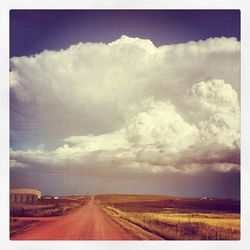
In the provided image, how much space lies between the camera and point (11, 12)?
5910 mm

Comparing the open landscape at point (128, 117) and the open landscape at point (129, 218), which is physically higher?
the open landscape at point (128, 117)

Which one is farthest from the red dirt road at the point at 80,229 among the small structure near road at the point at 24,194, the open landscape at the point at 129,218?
the small structure near road at the point at 24,194

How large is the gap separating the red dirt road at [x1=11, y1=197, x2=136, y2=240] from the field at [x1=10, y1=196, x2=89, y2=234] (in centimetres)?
6

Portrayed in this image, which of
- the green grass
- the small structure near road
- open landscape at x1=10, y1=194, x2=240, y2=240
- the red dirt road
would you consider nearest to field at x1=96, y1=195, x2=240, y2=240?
open landscape at x1=10, y1=194, x2=240, y2=240

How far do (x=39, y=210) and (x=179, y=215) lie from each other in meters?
1.48

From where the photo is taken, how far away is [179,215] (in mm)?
6035

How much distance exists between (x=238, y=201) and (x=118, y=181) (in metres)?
1.27

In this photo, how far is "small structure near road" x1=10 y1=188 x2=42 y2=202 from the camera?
592 cm

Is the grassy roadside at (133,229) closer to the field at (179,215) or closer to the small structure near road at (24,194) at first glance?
the field at (179,215)

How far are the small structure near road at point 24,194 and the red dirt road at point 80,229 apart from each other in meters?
0.31

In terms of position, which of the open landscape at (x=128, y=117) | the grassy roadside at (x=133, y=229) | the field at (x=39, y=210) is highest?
the open landscape at (x=128, y=117)

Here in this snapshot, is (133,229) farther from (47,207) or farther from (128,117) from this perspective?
(128,117)

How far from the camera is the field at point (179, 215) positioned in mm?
5949
